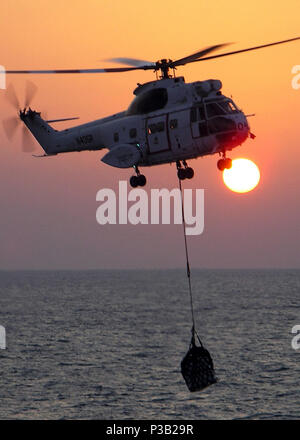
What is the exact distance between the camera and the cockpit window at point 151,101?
35.4m

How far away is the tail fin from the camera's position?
41438mm

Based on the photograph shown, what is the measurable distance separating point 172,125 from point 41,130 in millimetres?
10816

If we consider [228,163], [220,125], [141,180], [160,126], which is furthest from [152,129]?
[228,163]

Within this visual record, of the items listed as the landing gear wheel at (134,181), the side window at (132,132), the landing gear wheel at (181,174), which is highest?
the side window at (132,132)

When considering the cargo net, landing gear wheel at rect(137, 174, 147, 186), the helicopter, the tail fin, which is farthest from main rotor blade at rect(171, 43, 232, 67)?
the cargo net

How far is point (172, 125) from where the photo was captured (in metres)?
34.7

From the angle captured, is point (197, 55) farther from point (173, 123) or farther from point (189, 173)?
point (189, 173)

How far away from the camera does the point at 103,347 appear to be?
161000mm

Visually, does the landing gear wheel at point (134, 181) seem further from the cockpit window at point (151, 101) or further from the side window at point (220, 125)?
the side window at point (220, 125)

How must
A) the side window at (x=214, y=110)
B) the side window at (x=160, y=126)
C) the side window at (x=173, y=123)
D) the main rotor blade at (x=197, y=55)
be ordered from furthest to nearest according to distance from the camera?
the side window at (x=160, y=126) → the side window at (x=173, y=123) → the side window at (x=214, y=110) → the main rotor blade at (x=197, y=55)

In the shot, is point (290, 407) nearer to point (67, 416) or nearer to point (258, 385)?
point (258, 385)

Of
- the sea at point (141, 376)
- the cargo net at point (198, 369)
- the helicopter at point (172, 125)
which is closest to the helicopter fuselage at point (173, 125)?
the helicopter at point (172, 125)

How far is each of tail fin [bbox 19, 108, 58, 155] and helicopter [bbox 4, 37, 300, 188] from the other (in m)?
4.58
